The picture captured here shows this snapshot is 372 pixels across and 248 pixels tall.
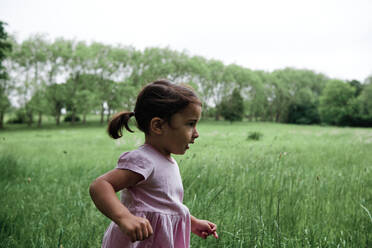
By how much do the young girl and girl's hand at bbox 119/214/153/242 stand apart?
0.19 m

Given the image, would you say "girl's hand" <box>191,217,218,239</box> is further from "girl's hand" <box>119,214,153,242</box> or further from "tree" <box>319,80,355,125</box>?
"tree" <box>319,80,355,125</box>

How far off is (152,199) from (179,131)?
1.25 feet

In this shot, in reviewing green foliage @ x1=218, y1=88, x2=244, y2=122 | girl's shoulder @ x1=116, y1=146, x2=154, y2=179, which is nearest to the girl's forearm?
girl's shoulder @ x1=116, y1=146, x2=154, y2=179

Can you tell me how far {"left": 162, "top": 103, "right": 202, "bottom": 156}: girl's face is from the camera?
1.39m

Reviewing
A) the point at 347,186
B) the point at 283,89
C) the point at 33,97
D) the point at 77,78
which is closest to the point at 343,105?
the point at 283,89

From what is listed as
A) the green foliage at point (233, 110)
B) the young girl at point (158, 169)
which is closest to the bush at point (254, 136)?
the young girl at point (158, 169)

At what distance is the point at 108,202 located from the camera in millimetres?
1119

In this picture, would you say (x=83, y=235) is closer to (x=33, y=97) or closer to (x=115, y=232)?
(x=115, y=232)

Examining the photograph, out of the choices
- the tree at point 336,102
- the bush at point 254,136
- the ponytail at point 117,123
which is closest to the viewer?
the ponytail at point 117,123

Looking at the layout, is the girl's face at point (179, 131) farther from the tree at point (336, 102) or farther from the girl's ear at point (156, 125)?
the tree at point (336, 102)

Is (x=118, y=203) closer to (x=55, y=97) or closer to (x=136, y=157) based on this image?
(x=136, y=157)

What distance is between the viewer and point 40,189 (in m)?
3.90

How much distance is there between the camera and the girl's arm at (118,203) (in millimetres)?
1054

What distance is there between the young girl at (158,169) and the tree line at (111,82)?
23668 mm
